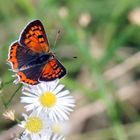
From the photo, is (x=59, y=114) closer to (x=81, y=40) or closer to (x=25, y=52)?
(x=25, y=52)

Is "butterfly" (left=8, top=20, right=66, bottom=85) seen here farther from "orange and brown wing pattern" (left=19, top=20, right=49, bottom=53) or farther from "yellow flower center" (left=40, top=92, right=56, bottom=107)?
"yellow flower center" (left=40, top=92, right=56, bottom=107)

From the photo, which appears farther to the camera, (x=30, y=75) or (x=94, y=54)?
(x=94, y=54)

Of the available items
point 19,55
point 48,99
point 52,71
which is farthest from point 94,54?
point 52,71

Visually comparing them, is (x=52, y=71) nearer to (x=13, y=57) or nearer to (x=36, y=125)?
(x=13, y=57)

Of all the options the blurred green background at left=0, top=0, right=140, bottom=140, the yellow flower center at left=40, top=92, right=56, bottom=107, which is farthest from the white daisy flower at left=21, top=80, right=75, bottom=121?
the blurred green background at left=0, top=0, right=140, bottom=140

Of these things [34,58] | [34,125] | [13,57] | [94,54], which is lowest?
[34,125]

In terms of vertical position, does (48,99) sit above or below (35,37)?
below

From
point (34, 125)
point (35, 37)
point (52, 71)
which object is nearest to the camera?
point (52, 71)

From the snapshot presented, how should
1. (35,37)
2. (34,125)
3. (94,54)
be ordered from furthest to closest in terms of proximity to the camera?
(94,54)
(35,37)
(34,125)
